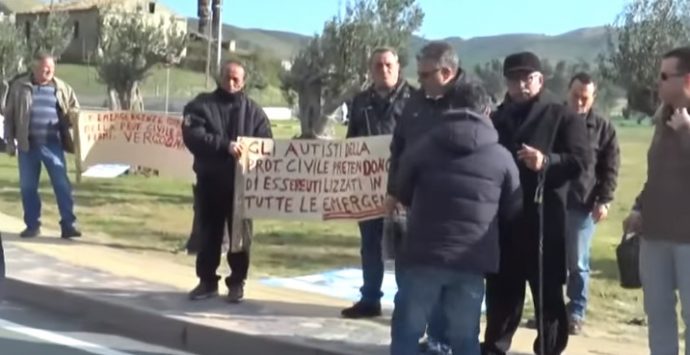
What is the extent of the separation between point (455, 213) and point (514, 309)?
1257mm

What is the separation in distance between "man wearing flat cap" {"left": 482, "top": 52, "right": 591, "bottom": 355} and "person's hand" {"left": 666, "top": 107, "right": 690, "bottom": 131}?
0.87 meters

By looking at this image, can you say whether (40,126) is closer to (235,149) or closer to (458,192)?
(235,149)

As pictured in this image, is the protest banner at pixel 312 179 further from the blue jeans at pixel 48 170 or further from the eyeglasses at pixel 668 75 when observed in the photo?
the blue jeans at pixel 48 170

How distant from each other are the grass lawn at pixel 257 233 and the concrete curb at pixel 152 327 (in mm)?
2043

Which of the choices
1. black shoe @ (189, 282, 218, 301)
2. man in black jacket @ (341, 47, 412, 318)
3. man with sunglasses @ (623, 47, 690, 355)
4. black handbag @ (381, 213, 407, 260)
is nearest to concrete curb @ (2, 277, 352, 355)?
black shoe @ (189, 282, 218, 301)

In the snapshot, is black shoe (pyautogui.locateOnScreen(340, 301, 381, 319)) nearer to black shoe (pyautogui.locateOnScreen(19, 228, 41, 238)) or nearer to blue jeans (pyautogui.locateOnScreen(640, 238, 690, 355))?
blue jeans (pyautogui.locateOnScreen(640, 238, 690, 355))

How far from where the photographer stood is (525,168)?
6855 mm

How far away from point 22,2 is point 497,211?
169200 mm

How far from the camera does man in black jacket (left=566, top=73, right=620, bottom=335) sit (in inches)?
320

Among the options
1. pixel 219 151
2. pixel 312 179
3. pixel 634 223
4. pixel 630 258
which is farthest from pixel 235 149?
pixel 634 223

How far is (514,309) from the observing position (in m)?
7.12

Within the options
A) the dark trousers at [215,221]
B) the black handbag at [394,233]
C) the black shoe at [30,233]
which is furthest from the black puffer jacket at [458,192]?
the black shoe at [30,233]

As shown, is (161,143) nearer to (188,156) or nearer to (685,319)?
(188,156)

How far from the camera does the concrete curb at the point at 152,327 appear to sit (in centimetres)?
809
